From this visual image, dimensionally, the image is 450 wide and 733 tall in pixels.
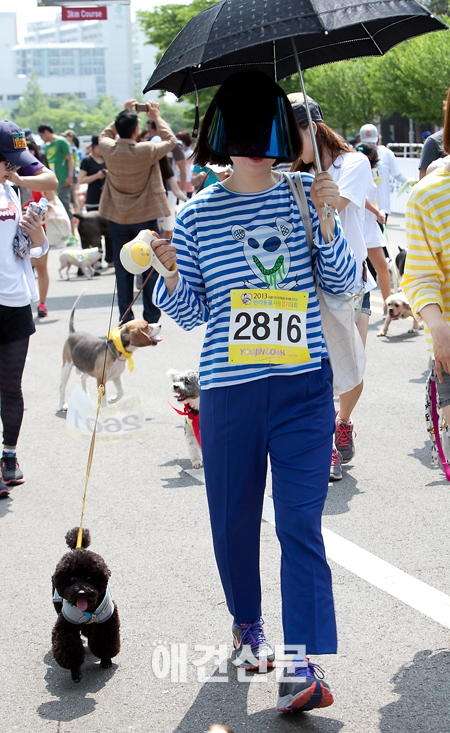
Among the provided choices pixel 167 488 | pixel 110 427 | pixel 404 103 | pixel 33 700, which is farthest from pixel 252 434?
pixel 404 103

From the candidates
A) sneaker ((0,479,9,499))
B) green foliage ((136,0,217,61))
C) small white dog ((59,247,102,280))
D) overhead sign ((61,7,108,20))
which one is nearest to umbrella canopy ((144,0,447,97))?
sneaker ((0,479,9,499))

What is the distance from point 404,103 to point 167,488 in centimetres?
3256

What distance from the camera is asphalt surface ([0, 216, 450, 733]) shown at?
3188 millimetres

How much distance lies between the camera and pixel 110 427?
396cm

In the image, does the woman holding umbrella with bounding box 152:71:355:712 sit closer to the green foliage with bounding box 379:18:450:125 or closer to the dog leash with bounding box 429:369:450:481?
the dog leash with bounding box 429:369:450:481

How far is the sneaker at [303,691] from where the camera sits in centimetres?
297

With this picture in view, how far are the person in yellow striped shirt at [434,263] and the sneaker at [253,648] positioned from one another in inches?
40.8

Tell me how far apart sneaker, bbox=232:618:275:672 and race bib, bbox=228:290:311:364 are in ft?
3.34

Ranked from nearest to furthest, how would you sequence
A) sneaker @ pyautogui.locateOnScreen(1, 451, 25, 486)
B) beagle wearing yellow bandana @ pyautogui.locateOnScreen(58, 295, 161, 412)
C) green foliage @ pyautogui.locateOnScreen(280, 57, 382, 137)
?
sneaker @ pyautogui.locateOnScreen(1, 451, 25, 486) → beagle wearing yellow bandana @ pyautogui.locateOnScreen(58, 295, 161, 412) → green foliage @ pyautogui.locateOnScreen(280, 57, 382, 137)

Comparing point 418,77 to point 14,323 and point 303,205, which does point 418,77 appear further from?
point 303,205

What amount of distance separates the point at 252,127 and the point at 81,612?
1821 mm

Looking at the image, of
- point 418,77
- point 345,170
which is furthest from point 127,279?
point 418,77

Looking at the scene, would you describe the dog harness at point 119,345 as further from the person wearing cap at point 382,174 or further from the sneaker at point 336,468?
the person wearing cap at point 382,174

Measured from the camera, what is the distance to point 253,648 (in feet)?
11.1
